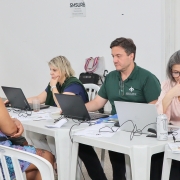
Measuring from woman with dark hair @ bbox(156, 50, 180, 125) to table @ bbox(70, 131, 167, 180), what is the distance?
1.49 feet

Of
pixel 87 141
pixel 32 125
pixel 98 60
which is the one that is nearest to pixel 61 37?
pixel 98 60

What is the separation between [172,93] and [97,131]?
0.62 meters

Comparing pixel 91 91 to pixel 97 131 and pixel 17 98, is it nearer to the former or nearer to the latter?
pixel 17 98

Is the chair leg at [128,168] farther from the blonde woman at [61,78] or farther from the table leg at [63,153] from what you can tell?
the blonde woman at [61,78]

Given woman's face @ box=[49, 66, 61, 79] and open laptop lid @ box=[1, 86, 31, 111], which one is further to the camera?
woman's face @ box=[49, 66, 61, 79]

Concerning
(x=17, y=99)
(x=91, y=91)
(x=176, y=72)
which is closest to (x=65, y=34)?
(x=91, y=91)

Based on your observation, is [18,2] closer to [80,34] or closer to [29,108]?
[80,34]

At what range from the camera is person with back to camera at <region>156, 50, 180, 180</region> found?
292cm

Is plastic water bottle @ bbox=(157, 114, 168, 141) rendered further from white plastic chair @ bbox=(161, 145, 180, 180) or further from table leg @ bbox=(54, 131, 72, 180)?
table leg @ bbox=(54, 131, 72, 180)

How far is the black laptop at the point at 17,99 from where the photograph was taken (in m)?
3.79

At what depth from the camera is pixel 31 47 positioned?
717 centimetres

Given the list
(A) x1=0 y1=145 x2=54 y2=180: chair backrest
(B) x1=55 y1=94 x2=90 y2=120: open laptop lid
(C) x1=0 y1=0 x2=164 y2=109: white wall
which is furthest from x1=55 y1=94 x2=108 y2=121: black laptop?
(C) x1=0 y1=0 x2=164 y2=109: white wall

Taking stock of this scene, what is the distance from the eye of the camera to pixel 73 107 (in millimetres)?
3215

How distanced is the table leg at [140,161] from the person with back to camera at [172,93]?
0.66 meters
